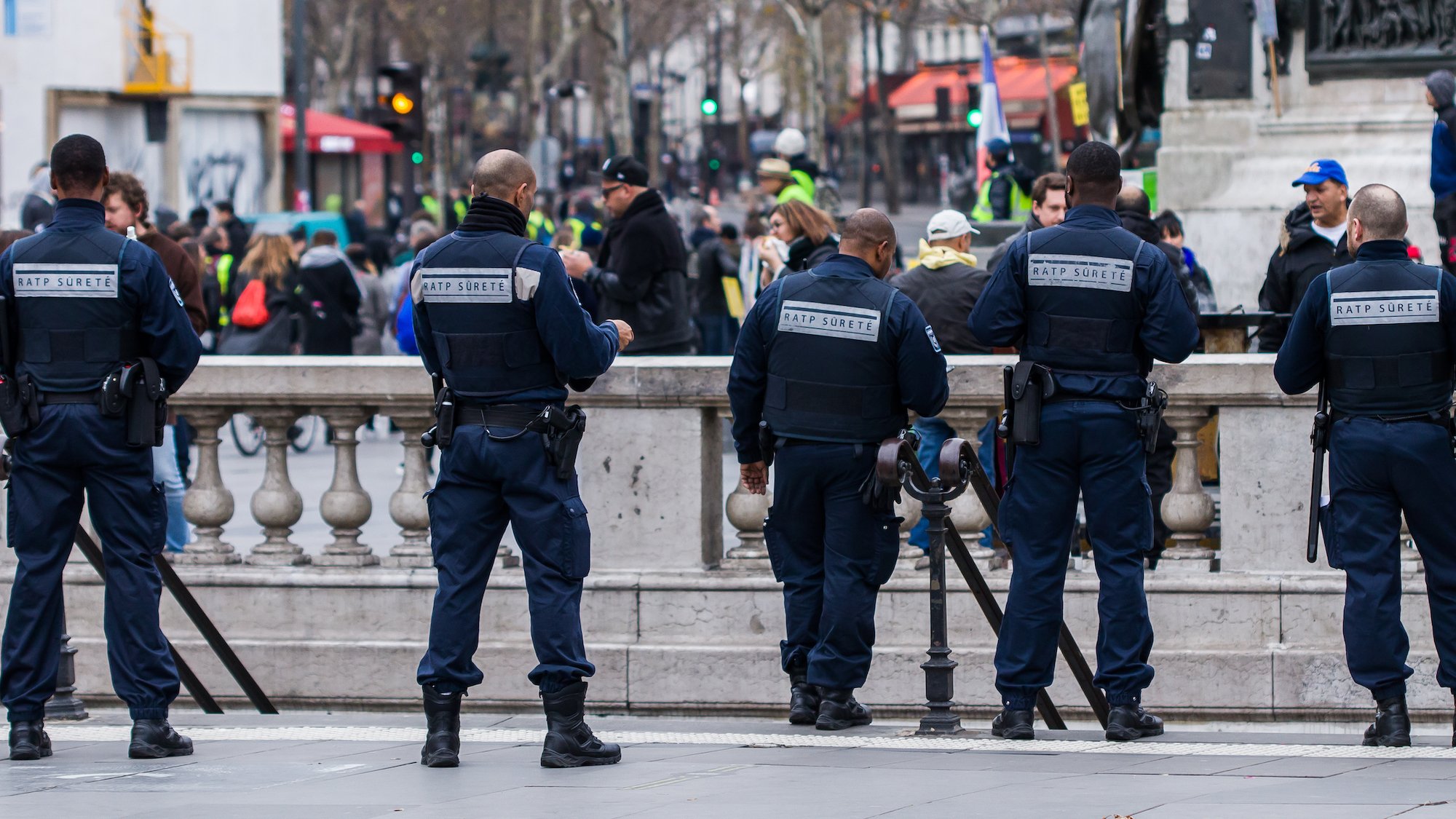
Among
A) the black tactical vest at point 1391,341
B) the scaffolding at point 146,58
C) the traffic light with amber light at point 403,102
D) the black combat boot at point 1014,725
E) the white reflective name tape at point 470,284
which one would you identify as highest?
the scaffolding at point 146,58

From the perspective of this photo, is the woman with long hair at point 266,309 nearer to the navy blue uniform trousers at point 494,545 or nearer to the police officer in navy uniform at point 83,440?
the police officer in navy uniform at point 83,440

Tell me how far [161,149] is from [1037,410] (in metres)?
39.0

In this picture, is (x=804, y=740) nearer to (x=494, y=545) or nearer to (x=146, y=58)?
(x=494, y=545)

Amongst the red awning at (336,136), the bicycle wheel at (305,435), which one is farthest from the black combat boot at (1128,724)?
the red awning at (336,136)

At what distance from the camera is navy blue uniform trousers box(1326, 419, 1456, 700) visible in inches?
255

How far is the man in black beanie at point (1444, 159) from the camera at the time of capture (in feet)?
33.6

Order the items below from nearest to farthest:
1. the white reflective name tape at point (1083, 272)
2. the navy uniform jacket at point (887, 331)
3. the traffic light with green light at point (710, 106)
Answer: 1. the white reflective name tape at point (1083, 272)
2. the navy uniform jacket at point (887, 331)
3. the traffic light with green light at point (710, 106)

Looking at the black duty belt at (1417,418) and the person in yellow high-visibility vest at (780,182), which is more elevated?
the person in yellow high-visibility vest at (780,182)

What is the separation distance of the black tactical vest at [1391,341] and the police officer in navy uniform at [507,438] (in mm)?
2182

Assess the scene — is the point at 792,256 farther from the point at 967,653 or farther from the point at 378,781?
the point at 378,781

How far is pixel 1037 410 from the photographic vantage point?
6.66 metres

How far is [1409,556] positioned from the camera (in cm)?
743

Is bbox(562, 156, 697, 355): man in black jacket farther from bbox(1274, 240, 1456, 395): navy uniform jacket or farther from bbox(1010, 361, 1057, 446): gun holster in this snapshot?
bbox(1274, 240, 1456, 395): navy uniform jacket

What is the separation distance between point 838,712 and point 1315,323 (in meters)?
1.90
